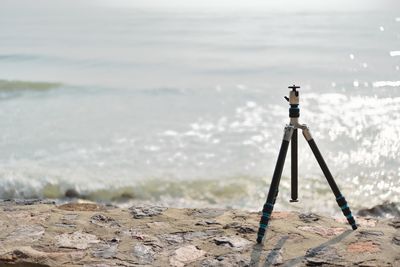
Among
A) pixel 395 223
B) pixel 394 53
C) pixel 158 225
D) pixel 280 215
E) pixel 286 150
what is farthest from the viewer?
pixel 394 53

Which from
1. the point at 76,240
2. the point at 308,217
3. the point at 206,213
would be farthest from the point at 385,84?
the point at 76,240

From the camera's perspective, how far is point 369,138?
12078mm

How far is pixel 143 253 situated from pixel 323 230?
1519 millimetres

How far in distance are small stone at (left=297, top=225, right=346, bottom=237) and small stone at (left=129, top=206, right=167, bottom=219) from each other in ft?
4.20

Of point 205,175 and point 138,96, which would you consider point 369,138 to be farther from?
point 138,96

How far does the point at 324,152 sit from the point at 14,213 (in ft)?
22.7

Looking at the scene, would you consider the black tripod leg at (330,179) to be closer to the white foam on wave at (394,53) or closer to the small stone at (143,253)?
the small stone at (143,253)

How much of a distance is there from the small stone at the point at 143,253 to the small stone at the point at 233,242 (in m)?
0.54

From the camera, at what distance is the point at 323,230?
5.23 metres

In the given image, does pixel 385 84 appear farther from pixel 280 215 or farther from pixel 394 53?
pixel 280 215

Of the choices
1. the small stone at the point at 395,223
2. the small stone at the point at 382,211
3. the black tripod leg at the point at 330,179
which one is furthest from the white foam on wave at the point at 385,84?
the black tripod leg at the point at 330,179

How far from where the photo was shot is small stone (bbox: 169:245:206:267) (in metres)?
4.61

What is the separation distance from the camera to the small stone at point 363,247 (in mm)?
4719

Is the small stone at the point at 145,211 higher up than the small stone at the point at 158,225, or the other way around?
the small stone at the point at 145,211
